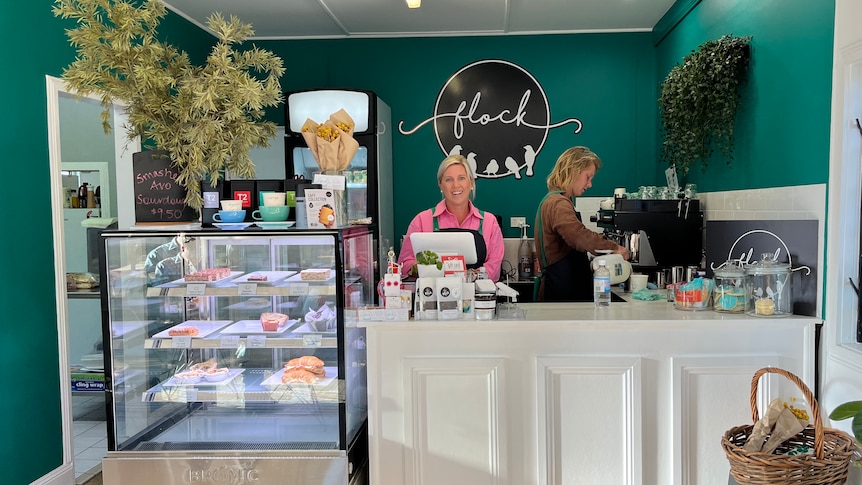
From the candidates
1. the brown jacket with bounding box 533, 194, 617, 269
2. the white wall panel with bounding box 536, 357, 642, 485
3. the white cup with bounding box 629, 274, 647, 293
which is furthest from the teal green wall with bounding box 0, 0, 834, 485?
the white wall panel with bounding box 536, 357, 642, 485

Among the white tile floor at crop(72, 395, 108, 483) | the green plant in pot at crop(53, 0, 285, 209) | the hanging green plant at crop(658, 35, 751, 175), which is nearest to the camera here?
the green plant in pot at crop(53, 0, 285, 209)

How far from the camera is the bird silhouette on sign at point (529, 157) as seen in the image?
5672mm

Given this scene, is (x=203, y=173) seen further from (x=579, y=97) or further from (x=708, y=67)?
(x=579, y=97)

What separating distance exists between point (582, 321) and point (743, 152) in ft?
5.01

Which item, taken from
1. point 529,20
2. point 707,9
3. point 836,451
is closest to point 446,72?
point 529,20

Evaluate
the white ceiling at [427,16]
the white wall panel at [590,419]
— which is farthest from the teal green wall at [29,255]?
the white wall panel at [590,419]

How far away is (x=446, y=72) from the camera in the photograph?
569 cm

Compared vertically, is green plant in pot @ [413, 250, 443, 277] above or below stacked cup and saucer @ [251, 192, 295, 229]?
below

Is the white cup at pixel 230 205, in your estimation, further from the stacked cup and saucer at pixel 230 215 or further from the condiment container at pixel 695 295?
the condiment container at pixel 695 295

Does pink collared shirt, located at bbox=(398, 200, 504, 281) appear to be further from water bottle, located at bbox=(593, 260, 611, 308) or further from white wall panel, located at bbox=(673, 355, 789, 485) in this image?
white wall panel, located at bbox=(673, 355, 789, 485)

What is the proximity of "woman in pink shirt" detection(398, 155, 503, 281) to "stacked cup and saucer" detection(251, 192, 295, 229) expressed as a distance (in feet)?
3.41

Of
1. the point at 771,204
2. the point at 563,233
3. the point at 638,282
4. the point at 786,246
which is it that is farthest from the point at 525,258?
the point at 786,246

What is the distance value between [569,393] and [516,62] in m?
3.76

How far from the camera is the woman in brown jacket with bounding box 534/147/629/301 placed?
3.48 m
